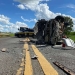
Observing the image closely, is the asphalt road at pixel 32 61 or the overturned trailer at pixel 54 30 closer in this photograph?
the asphalt road at pixel 32 61

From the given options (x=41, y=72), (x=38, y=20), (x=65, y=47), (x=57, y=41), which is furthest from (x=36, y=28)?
(x=41, y=72)

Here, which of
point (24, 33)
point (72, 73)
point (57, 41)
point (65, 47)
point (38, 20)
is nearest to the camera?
point (72, 73)

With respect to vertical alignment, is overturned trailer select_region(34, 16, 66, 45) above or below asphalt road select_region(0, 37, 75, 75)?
above

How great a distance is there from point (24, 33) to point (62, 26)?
32.7 meters

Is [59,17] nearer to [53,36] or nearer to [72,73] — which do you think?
[53,36]

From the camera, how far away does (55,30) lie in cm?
1747

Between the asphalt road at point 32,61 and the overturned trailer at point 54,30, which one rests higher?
the overturned trailer at point 54,30

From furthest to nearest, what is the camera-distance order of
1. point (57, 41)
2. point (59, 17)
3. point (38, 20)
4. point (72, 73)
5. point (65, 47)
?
1. point (38, 20)
2. point (59, 17)
3. point (57, 41)
4. point (65, 47)
5. point (72, 73)

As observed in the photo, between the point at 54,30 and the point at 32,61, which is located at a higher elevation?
the point at 54,30

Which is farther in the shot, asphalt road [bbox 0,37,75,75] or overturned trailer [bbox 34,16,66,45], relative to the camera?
overturned trailer [bbox 34,16,66,45]

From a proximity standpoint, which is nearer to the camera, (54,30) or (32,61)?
(32,61)

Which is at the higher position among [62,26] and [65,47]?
[62,26]

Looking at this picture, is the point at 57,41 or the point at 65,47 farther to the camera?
the point at 57,41

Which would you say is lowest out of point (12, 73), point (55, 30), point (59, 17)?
point (12, 73)
